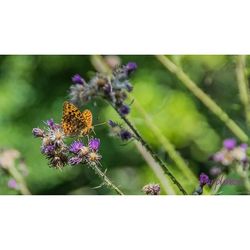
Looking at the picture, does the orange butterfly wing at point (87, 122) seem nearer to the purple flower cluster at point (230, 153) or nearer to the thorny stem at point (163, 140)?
the thorny stem at point (163, 140)

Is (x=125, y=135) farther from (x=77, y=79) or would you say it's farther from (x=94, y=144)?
(x=77, y=79)

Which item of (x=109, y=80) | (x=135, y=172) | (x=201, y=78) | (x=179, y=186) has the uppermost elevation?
(x=201, y=78)

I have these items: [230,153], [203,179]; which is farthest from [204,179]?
[230,153]

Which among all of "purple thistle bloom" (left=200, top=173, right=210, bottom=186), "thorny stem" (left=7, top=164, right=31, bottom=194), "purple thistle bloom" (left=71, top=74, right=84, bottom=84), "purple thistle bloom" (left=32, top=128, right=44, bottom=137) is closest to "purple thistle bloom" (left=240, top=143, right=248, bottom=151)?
"purple thistle bloom" (left=200, top=173, right=210, bottom=186)

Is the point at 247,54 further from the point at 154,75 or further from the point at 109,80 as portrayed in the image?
the point at 109,80
